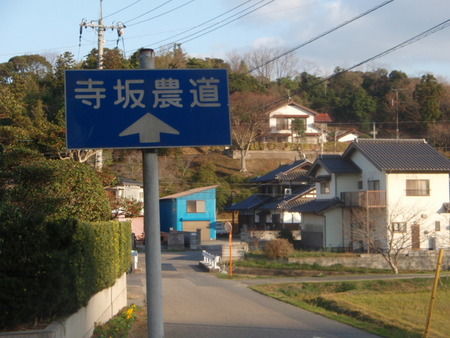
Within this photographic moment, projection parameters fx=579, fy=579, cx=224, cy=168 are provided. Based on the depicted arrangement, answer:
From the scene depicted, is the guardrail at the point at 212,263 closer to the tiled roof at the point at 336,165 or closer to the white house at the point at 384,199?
the white house at the point at 384,199

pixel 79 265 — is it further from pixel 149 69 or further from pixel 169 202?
pixel 169 202

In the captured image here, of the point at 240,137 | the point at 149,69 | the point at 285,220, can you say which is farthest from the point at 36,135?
the point at 240,137

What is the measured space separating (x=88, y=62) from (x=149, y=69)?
1034 inches

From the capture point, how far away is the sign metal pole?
182 inches

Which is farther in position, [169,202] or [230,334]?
[169,202]

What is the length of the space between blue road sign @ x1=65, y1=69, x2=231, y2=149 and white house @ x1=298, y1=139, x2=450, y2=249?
2997 cm

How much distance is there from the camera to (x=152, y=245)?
469cm

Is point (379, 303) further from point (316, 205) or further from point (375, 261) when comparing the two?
point (316, 205)

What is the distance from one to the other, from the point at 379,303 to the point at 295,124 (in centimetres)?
4571

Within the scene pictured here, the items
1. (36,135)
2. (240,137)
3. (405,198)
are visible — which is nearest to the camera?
(36,135)

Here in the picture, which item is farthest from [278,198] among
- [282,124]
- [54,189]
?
[54,189]

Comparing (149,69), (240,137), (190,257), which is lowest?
(190,257)

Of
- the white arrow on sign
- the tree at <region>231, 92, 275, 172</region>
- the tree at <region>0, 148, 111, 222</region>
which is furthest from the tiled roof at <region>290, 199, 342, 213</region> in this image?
the white arrow on sign

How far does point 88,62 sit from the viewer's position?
29766 millimetres
